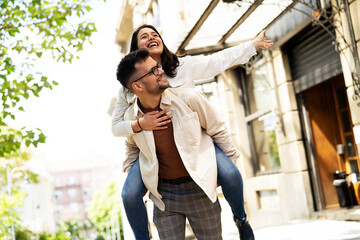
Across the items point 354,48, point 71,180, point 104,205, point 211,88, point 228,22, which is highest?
point 71,180

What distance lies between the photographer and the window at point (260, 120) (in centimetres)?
1144

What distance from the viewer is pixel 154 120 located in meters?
3.41

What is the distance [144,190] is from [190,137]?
0.56 metres

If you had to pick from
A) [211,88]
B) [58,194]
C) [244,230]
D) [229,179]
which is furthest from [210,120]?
[58,194]

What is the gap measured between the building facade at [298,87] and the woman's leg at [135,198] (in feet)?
15.2

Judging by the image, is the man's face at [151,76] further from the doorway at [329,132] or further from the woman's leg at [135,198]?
the doorway at [329,132]

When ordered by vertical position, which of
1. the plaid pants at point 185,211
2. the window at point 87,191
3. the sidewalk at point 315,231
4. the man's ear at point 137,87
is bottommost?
the sidewalk at point 315,231

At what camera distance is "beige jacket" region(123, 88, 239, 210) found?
3443 millimetres

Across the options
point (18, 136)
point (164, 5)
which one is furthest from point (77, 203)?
point (18, 136)

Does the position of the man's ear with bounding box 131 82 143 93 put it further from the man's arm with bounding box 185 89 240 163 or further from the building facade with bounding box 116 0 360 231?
the building facade with bounding box 116 0 360 231

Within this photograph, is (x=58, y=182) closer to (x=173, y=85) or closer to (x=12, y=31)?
(x=12, y=31)

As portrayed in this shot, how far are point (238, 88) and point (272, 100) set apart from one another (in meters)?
2.44

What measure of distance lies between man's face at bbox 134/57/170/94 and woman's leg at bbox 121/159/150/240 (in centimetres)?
67

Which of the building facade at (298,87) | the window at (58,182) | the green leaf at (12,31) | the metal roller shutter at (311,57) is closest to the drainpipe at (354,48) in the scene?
the building facade at (298,87)
